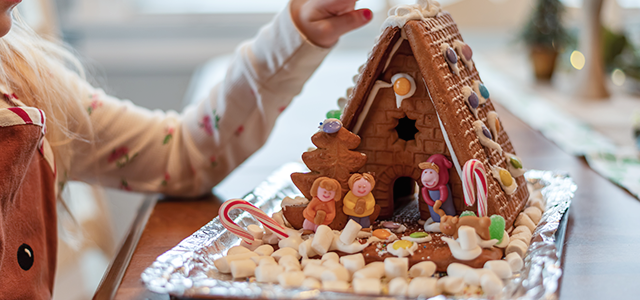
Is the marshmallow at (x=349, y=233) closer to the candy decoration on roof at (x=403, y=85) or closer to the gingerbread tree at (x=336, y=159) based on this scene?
the gingerbread tree at (x=336, y=159)

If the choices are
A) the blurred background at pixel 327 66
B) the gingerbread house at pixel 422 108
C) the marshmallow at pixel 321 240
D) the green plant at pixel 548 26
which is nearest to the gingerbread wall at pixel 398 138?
the gingerbread house at pixel 422 108

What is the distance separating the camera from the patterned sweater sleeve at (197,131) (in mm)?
812

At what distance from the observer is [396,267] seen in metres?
0.51

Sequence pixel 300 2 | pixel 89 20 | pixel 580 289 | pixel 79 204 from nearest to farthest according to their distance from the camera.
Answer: pixel 580 289 < pixel 300 2 < pixel 79 204 < pixel 89 20

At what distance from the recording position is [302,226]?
62 cm

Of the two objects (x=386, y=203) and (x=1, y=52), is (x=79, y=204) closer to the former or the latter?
(x=1, y=52)

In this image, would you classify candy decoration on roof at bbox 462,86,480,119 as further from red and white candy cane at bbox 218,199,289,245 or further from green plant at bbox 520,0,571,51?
green plant at bbox 520,0,571,51

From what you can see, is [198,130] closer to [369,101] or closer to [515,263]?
[369,101]

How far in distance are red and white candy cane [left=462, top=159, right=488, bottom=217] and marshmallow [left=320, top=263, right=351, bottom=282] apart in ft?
0.49

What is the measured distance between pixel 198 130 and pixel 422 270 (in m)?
0.45

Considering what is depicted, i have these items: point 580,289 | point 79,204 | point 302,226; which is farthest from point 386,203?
point 79,204

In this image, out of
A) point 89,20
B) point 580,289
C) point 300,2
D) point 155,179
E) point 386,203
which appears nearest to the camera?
point 580,289

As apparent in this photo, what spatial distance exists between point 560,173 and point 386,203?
1.05 feet

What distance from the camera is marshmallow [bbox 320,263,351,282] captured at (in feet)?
1.65
